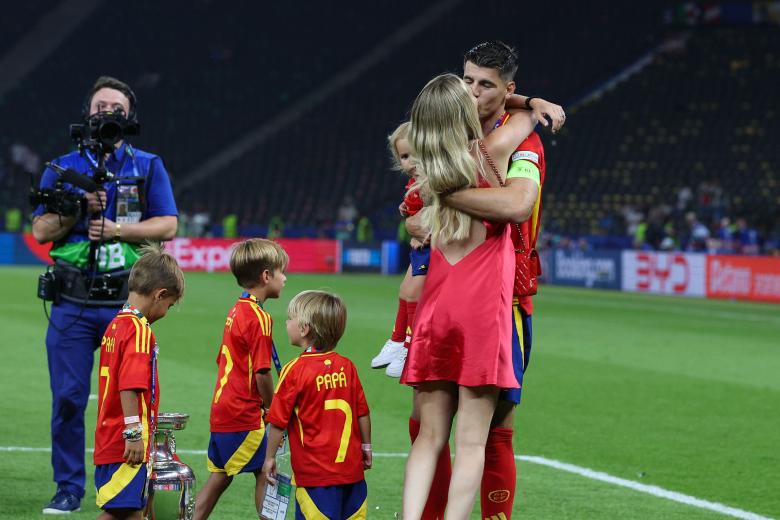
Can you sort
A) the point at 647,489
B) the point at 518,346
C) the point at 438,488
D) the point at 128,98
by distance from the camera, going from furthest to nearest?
the point at 647,489
the point at 128,98
the point at 438,488
the point at 518,346

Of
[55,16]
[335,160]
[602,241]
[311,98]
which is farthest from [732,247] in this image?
[55,16]

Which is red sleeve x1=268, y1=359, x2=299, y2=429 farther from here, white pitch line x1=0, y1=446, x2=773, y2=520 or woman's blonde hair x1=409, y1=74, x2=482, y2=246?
white pitch line x1=0, y1=446, x2=773, y2=520

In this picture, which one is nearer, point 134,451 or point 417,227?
point 134,451

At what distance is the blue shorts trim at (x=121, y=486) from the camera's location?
17.0ft

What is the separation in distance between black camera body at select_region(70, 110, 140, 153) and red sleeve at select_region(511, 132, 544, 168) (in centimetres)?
249

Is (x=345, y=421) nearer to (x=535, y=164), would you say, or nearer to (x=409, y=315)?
(x=409, y=315)

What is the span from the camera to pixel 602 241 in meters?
34.8

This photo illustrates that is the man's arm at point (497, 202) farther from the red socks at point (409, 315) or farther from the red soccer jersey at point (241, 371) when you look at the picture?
the red soccer jersey at point (241, 371)

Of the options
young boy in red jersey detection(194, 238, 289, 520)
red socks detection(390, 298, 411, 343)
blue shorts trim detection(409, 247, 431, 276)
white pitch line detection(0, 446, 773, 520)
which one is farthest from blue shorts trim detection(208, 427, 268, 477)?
white pitch line detection(0, 446, 773, 520)

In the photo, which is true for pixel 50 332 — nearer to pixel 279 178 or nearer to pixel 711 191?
pixel 711 191

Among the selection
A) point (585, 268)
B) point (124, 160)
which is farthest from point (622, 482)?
point (585, 268)

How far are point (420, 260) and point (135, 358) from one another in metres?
1.31

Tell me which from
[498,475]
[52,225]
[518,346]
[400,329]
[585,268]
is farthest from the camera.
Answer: [585,268]

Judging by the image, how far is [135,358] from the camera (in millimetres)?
5094
